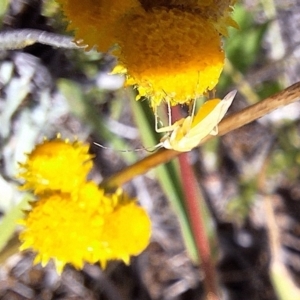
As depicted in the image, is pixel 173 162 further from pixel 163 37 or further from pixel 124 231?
pixel 163 37

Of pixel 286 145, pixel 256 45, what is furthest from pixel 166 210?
pixel 256 45

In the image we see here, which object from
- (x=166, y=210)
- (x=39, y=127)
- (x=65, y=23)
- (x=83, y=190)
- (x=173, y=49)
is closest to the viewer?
(x=173, y=49)

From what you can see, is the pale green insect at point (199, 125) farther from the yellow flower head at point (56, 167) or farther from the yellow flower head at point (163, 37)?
the yellow flower head at point (56, 167)

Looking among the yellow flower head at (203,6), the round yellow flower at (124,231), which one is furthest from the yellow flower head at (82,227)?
the yellow flower head at (203,6)

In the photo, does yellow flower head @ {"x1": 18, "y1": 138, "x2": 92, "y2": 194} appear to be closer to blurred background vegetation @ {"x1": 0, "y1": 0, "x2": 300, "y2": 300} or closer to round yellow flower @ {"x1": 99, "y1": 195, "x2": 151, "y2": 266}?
round yellow flower @ {"x1": 99, "y1": 195, "x2": 151, "y2": 266}

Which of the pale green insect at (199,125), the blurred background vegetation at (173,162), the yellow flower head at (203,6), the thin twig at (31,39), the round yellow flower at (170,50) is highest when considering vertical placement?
the yellow flower head at (203,6)

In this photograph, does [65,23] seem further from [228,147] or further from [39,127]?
[228,147]

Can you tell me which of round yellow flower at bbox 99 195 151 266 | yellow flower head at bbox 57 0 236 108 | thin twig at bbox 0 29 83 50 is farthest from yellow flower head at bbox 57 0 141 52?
round yellow flower at bbox 99 195 151 266
